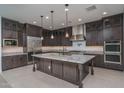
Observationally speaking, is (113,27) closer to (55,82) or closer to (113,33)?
(113,33)

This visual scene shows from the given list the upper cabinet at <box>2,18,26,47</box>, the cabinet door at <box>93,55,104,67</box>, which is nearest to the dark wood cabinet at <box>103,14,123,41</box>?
the cabinet door at <box>93,55,104,67</box>

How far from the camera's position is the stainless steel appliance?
13.7 feet

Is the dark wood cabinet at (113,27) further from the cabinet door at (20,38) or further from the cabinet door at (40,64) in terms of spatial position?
the cabinet door at (20,38)

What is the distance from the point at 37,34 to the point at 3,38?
2.31 m

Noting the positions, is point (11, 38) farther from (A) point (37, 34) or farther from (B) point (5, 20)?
(A) point (37, 34)

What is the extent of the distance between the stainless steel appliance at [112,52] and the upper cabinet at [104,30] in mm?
→ 264

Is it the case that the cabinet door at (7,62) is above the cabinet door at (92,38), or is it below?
below

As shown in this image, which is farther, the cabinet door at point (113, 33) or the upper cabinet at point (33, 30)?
the upper cabinet at point (33, 30)

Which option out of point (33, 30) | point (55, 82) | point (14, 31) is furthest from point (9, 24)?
point (55, 82)

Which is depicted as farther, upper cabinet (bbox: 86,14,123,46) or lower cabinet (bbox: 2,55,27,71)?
lower cabinet (bbox: 2,55,27,71)

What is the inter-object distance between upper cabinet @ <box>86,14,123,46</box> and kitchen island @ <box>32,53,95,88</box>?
6.67 feet

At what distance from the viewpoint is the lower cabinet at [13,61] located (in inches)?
172

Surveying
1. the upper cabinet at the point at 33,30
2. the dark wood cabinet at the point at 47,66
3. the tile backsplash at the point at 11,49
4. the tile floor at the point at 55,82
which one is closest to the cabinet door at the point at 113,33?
the tile floor at the point at 55,82

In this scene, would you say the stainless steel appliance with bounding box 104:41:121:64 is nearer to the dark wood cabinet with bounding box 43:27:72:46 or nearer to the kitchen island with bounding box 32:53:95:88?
the kitchen island with bounding box 32:53:95:88
